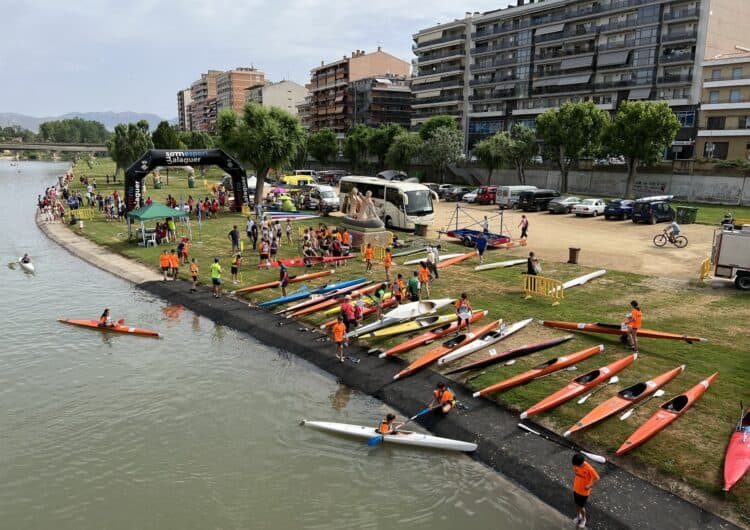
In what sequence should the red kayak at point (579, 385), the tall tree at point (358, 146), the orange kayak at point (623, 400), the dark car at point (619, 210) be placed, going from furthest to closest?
the tall tree at point (358, 146), the dark car at point (619, 210), the red kayak at point (579, 385), the orange kayak at point (623, 400)

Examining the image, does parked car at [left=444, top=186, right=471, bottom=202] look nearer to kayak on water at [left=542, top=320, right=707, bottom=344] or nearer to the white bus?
the white bus

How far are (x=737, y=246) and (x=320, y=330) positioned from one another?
1670cm

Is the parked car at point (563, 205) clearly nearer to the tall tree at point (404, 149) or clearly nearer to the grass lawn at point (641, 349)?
the grass lawn at point (641, 349)

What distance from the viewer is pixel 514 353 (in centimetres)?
1591

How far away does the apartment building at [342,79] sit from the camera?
125 m

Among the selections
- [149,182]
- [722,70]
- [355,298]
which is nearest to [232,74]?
[149,182]

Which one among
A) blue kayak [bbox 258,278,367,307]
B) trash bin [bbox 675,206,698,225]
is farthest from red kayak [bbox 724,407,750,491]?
trash bin [bbox 675,206,698,225]

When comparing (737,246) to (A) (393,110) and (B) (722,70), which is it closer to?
(B) (722,70)

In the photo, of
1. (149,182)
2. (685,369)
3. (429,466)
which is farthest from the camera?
(149,182)

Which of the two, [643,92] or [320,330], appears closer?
[320,330]

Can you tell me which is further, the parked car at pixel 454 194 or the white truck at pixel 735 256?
the parked car at pixel 454 194

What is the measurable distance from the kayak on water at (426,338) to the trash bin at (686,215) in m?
27.5

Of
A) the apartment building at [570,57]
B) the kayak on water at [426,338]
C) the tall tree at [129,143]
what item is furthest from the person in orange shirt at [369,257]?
the tall tree at [129,143]

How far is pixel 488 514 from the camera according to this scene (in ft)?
A: 34.0
